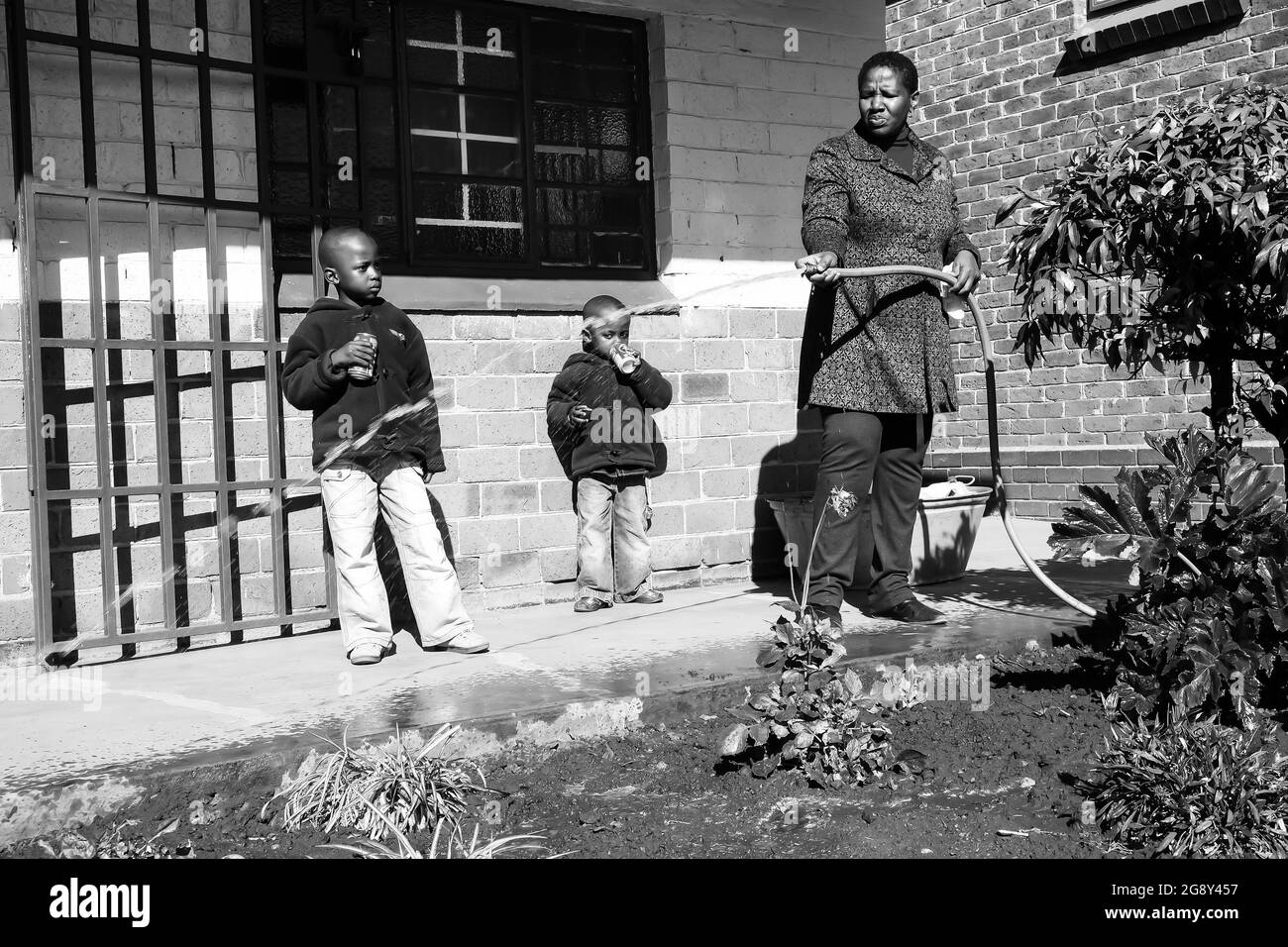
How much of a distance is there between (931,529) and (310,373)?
9.98 feet

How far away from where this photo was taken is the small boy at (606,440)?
19.6ft

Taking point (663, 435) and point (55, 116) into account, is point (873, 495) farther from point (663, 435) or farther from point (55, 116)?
point (55, 116)

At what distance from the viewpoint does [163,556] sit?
5316 millimetres

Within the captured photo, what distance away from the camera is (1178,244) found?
13.8ft

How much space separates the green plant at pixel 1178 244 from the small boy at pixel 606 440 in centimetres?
212

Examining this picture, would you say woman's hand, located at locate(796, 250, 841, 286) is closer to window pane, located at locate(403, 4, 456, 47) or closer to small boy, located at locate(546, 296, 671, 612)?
small boy, located at locate(546, 296, 671, 612)

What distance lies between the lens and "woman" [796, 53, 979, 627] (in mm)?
5027

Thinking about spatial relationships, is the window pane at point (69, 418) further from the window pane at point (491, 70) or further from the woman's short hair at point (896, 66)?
the woman's short hair at point (896, 66)

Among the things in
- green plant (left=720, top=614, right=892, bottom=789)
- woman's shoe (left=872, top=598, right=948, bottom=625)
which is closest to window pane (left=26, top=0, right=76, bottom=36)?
green plant (left=720, top=614, right=892, bottom=789)

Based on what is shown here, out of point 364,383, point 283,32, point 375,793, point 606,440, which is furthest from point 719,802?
point 283,32

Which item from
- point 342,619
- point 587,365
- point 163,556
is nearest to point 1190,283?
point 587,365

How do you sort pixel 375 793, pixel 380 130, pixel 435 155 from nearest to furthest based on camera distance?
pixel 375 793 < pixel 380 130 < pixel 435 155

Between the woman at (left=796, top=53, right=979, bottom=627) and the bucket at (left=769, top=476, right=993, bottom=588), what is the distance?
815 mm

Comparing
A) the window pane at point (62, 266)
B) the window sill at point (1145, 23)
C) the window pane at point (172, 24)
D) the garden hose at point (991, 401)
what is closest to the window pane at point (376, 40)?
the window pane at point (172, 24)
